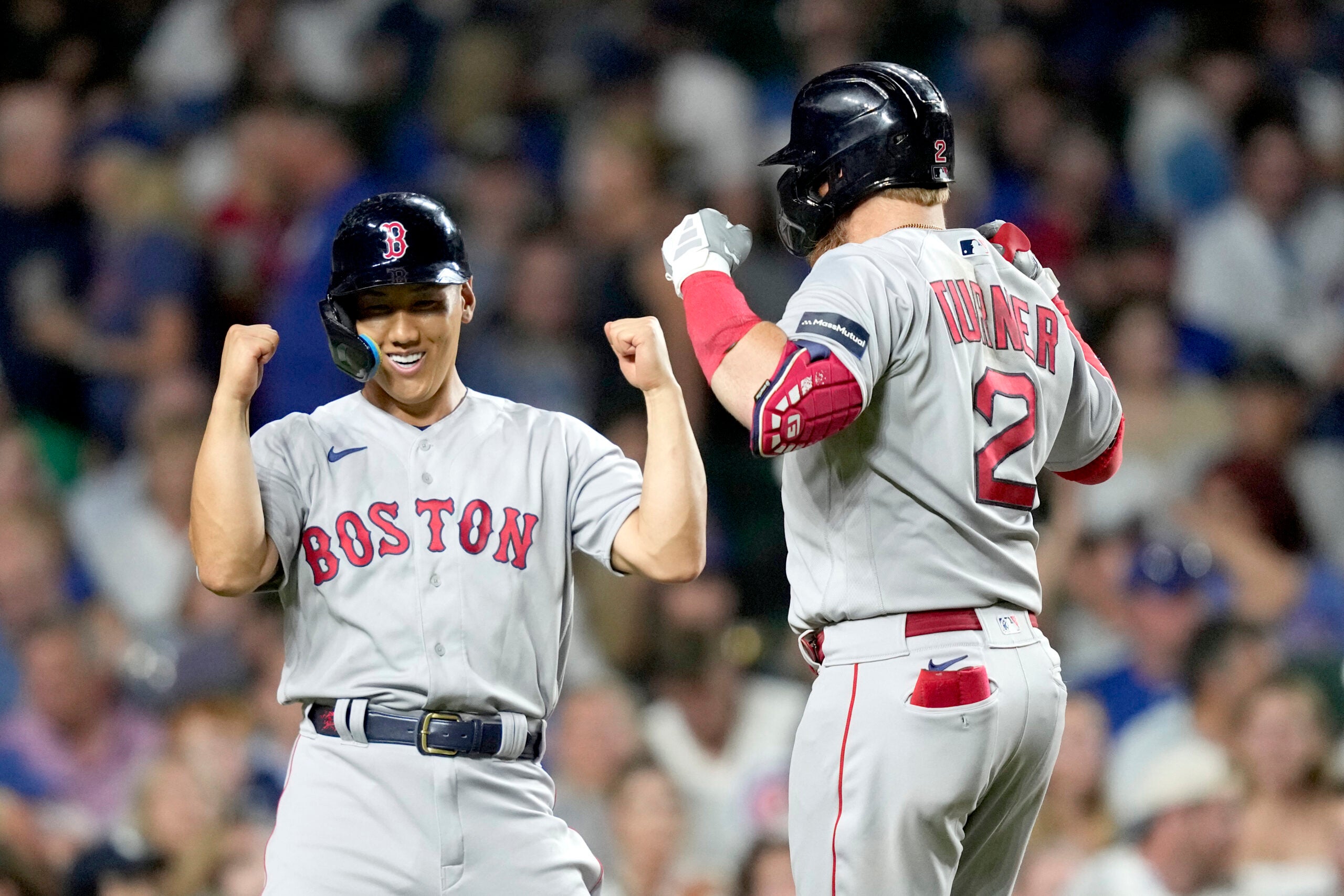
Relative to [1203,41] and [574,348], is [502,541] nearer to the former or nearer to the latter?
[574,348]

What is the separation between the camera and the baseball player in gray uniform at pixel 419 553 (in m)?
2.75

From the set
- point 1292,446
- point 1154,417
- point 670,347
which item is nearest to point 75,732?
point 670,347

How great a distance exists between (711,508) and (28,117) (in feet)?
11.5

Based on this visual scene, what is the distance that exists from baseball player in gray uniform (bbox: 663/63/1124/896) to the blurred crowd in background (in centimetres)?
214

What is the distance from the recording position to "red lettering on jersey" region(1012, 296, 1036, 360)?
2904 millimetres

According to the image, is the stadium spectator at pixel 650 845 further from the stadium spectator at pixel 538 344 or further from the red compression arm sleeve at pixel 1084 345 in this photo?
the red compression arm sleeve at pixel 1084 345

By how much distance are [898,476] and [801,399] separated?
28 centimetres

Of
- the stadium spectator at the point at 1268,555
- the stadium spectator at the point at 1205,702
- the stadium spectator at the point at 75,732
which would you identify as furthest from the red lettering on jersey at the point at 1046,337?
the stadium spectator at the point at 75,732

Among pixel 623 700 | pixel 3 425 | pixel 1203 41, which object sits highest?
pixel 1203 41

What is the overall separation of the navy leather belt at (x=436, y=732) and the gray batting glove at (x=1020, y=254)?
127cm

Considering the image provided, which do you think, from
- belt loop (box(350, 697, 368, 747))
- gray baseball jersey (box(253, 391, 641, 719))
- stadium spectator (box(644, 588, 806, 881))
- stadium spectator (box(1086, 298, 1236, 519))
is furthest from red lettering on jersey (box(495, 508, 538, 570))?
stadium spectator (box(1086, 298, 1236, 519))

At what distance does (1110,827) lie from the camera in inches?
198

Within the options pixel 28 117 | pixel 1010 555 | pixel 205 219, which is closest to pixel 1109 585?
pixel 1010 555

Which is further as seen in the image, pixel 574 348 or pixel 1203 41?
pixel 1203 41
